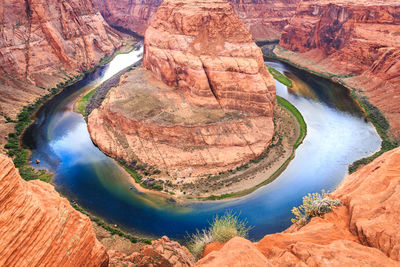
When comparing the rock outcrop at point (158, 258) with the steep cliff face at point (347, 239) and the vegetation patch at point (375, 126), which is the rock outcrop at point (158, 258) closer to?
the steep cliff face at point (347, 239)

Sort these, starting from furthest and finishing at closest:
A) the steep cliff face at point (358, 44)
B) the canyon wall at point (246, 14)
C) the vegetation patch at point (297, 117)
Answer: the canyon wall at point (246, 14), the steep cliff face at point (358, 44), the vegetation patch at point (297, 117)

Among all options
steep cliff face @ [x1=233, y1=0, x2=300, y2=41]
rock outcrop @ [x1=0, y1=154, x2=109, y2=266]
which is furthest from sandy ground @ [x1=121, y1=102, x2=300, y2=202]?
steep cliff face @ [x1=233, y1=0, x2=300, y2=41]

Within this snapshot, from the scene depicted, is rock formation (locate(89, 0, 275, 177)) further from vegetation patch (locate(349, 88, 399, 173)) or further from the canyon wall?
the canyon wall

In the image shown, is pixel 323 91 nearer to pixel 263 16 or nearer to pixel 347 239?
pixel 347 239

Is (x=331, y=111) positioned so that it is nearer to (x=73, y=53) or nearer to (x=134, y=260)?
(x=134, y=260)

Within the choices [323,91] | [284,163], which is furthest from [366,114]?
[284,163]

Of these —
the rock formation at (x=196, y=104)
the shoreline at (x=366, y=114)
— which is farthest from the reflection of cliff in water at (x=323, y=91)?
the rock formation at (x=196, y=104)

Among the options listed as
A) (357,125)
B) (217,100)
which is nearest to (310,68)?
(357,125)
